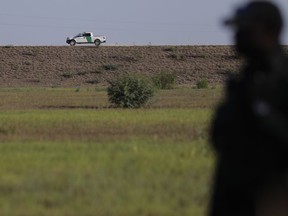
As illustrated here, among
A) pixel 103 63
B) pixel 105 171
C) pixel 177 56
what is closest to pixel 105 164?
pixel 105 171

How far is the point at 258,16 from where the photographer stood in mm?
5457

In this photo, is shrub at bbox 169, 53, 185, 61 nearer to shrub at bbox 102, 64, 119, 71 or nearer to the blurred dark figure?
shrub at bbox 102, 64, 119, 71

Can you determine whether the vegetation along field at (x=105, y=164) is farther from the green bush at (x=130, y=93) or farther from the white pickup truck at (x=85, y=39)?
the white pickup truck at (x=85, y=39)

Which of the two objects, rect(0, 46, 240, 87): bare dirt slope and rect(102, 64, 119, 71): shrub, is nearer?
rect(0, 46, 240, 87): bare dirt slope

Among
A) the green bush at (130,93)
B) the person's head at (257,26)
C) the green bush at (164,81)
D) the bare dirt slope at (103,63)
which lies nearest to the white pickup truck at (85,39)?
the bare dirt slope at (103,63)

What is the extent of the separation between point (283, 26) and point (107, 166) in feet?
27.7

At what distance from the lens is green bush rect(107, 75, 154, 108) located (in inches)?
1543

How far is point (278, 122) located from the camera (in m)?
5.32

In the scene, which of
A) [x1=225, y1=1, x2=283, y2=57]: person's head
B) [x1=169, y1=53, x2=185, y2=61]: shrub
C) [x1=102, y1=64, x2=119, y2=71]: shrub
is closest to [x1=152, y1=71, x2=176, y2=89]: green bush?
[x1=102, y1=64, x2=119, y2=71]: shrub

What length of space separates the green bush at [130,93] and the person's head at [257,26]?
33506mm

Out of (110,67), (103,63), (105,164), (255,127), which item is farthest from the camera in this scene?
(103,63)

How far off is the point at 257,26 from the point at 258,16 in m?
0.07

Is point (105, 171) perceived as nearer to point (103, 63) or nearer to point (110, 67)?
point (110, 67)

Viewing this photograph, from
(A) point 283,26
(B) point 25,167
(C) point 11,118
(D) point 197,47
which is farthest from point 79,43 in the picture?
(A) point 283,26
